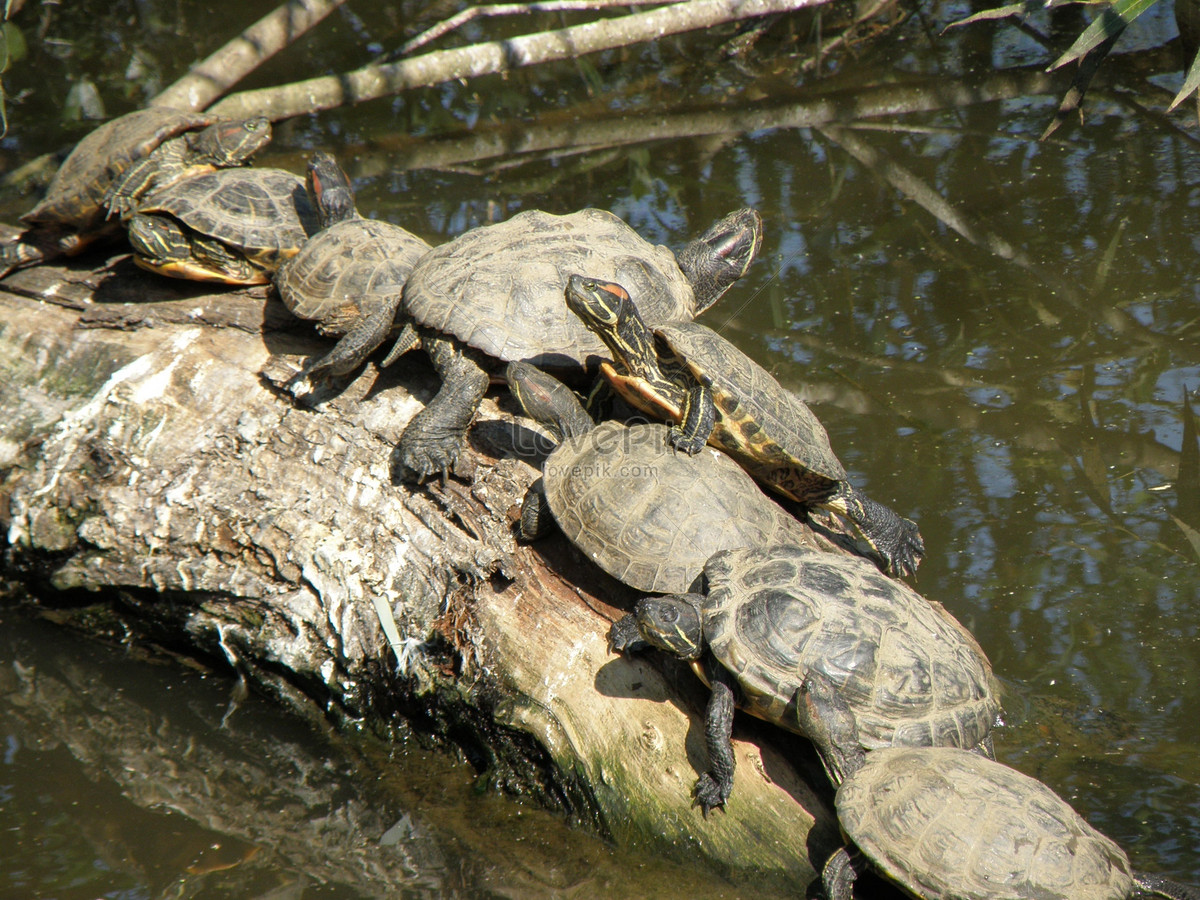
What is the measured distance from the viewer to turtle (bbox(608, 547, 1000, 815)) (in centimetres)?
296

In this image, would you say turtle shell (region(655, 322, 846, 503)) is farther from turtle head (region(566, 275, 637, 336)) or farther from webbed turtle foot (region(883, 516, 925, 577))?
webbed turtle foot (region(883, 516, 925, 577))

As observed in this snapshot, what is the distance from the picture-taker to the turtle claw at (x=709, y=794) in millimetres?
2979

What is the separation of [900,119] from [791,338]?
14.0 ft

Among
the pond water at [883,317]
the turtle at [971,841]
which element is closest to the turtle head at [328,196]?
the pond water at [883,317]

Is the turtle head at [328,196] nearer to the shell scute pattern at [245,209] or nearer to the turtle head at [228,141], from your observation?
the shell scute pattern at [245,209]

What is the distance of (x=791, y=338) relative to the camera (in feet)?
19.5

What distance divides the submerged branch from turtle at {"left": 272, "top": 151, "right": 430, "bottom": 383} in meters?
5.19

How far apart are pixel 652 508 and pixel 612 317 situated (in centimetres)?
83

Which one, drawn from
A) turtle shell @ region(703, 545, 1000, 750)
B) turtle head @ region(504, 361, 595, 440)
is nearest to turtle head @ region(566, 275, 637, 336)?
turtle head @ region(504, 361, 595, 440)

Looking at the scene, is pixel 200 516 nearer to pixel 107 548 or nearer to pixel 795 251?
pixel 107 548

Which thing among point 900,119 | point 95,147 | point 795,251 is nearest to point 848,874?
point 795,251

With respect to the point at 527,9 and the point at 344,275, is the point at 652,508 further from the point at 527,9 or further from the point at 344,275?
the point at 527,9

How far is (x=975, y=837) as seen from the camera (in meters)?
2.58

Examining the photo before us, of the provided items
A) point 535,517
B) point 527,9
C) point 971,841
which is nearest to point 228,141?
point 535,517
